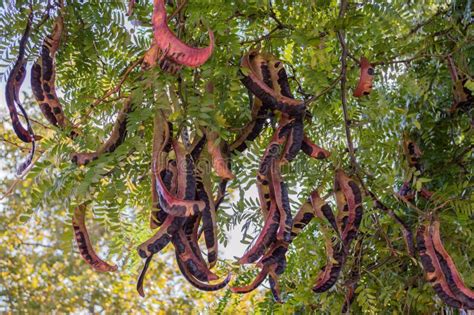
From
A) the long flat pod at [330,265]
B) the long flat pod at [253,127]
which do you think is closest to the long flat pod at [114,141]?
the long flat pod at [253,127]

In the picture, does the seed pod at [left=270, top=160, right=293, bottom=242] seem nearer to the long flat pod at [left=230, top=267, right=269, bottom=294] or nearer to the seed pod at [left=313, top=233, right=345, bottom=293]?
the long flat pod at [left=230, top=267, right=269, bottom=294]

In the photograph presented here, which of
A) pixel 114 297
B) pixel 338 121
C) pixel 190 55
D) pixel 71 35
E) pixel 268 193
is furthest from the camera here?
pixel 114 297

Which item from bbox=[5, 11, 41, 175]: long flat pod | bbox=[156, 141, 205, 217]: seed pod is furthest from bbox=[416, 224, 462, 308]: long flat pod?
bbox=[5, 11, 41, 175]: long flat pod

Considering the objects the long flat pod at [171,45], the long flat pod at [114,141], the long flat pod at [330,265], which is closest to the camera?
the long flat pod at [171,45]

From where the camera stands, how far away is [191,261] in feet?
2.09

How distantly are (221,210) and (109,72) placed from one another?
193mm

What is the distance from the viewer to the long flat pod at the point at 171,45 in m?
0.56

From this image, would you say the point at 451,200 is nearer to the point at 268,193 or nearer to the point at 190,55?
the point at 268,193

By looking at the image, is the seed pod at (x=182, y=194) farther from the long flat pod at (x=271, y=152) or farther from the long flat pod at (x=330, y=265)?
the long flat pod at (x=330, y=265)

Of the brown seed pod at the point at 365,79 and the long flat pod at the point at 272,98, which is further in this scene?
the brown seed pod at the point at 365,79

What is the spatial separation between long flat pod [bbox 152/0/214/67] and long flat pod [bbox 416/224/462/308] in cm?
33

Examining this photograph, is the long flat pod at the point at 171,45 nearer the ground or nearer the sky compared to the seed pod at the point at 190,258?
nearer the sky

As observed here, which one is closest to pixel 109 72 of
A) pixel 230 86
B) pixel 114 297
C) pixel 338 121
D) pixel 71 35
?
pixel 71 35

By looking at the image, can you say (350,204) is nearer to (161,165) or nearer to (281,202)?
(281,202)
